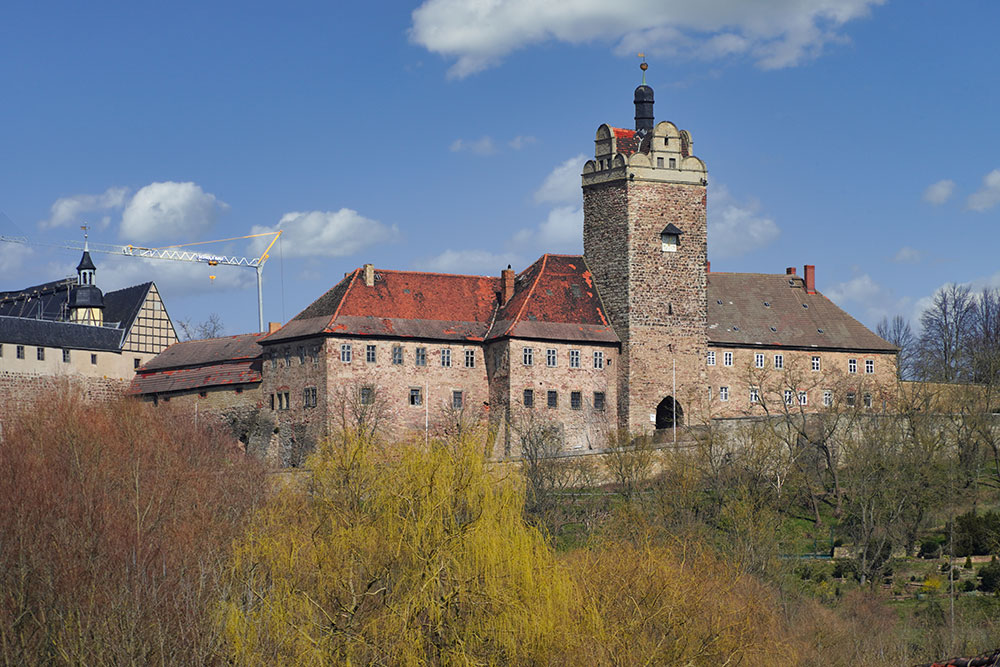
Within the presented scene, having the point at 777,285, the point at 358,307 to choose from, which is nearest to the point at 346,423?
the point at 358,307

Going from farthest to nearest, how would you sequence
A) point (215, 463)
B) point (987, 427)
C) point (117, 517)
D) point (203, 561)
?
point (987, 427), point (215, 463), point (117, 517), point (203, 561)

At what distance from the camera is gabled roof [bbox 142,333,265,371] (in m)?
82.6

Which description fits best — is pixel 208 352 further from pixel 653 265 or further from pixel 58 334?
pixel 653 265

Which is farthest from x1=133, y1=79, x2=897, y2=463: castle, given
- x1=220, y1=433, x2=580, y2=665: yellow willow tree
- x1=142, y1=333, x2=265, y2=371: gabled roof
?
x1=220, y1=433, x2=580, y2=665: yellow willow tree

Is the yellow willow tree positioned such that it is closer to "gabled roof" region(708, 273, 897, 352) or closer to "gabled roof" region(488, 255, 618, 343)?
"gabled roof" region(488, 255, 618, 343)

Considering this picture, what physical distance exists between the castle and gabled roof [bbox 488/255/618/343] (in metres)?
0.08

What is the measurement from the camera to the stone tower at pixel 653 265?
76750 mm

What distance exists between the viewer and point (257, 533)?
44062mm

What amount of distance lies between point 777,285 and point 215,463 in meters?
29.8

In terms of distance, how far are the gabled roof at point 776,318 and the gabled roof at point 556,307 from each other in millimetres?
5762

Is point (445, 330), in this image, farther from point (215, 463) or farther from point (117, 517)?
point (117, 517)

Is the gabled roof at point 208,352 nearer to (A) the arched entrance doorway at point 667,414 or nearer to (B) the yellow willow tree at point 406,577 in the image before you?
(A) the arched entrance doorway at point 667,414

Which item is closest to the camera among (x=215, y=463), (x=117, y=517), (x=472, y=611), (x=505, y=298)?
(x=472, y=611)

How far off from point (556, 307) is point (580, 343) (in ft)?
6.77
